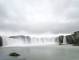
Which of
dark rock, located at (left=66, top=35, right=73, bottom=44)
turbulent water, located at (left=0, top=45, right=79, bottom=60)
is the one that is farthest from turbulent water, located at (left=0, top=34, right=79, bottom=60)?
dark rock, located at (left=66, top=35, right=73, bottom=44)

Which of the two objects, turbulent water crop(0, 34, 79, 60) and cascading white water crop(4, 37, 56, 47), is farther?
cascading white water crop(4, 37, 56, 47)

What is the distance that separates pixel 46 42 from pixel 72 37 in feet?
93.9

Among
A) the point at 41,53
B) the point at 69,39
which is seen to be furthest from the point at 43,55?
the point at 69,39

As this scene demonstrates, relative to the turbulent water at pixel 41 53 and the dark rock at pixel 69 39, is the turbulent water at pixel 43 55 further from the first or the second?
the dark rock at pixel 69 39

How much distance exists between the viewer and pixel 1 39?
70.2 m

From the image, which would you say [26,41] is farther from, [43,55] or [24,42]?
[43,55]

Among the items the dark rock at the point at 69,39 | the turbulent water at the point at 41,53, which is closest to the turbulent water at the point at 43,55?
the turbulent water at the point at 41,53

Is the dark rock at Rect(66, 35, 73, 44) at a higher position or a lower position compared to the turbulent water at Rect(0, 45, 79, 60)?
higher

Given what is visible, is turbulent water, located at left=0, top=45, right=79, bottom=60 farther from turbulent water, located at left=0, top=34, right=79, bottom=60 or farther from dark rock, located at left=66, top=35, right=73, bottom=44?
dark rock, located at left=66, top=35, right=73, bottom=44

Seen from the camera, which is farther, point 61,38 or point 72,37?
point 61,38

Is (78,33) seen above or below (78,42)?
above

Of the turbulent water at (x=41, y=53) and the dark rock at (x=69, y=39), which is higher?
the dark rock at (x=69, y=39)

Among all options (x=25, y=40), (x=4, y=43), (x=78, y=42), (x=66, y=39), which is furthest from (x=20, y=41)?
(x=78, y=42)

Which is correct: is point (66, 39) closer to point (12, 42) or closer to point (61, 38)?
point (61, 38)
